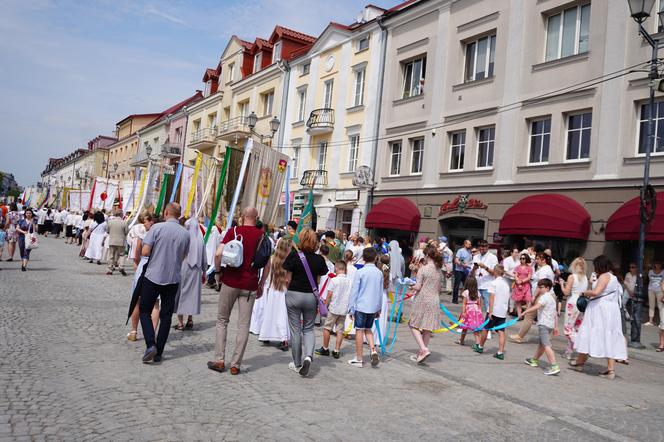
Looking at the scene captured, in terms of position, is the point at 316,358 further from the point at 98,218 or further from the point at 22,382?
the point at 98,218

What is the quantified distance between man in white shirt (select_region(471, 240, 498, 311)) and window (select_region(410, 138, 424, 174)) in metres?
Result: 8.53

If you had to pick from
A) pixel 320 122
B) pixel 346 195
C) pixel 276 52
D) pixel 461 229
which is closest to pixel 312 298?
pixel 461 229

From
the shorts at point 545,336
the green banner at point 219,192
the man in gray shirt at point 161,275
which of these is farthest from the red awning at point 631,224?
the man in gray shirt at point 161,275

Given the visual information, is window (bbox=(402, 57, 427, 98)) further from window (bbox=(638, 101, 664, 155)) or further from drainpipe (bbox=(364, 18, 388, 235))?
window (bbox=(638, 101, 664, 155))

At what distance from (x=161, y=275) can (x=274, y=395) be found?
2047 millimetres

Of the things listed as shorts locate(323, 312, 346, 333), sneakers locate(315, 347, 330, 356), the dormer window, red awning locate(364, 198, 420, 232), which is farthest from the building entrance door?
the dormer window

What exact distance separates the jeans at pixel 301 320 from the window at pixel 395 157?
17206 millimetres

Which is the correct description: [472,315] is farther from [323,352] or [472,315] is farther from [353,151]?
[353,151]

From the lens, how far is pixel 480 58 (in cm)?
1986

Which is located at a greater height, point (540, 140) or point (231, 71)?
point (231, 71)

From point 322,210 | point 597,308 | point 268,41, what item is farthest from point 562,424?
point 268,41

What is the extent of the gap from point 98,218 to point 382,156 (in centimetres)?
1167

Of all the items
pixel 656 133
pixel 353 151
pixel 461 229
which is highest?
pixel 353 151

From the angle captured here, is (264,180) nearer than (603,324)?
No
